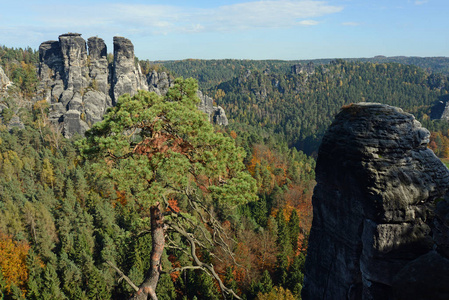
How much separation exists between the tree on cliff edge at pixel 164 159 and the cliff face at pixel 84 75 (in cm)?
10588

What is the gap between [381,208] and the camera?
7.61 metres

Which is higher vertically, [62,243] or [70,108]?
[70,108]

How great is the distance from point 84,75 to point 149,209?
12432 cm

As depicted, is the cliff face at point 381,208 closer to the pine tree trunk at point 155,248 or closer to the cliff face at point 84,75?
the pine tree trunk at point 155,248

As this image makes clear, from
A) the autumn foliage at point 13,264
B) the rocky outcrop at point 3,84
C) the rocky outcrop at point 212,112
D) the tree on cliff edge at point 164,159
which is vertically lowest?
the autumn foliage at point 13,264

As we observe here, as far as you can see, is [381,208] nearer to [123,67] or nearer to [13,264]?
[13,264]

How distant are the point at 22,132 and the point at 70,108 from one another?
27051mm

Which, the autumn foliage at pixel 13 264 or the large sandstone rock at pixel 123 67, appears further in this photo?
the large sandstone rock at pixel 123 67

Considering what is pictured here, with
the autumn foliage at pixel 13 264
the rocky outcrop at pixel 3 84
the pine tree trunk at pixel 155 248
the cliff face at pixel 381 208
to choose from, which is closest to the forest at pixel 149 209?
the pine tree trunk at pixel 155 248

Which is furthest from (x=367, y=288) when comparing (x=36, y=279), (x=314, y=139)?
(x=314, y=139)

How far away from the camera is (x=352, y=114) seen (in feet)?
29.1

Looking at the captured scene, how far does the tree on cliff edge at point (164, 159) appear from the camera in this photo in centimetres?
844

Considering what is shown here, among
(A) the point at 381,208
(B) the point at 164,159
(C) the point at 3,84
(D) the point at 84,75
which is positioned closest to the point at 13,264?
(B) the point at 164,159

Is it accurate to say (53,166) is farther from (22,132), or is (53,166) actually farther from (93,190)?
(22,132)
